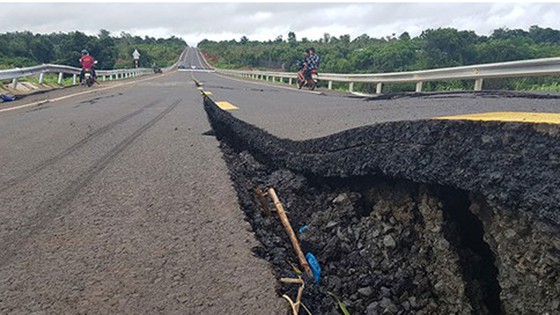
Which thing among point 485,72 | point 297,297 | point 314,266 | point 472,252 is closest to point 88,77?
point 485,72

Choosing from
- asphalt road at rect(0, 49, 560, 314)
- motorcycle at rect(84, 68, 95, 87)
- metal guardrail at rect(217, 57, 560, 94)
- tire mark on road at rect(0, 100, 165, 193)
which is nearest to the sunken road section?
asphalt road at rect(0, 49, 560, 314)

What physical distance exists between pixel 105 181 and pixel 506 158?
2.78 m

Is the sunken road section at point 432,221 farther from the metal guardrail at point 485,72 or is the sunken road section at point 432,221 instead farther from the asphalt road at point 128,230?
the metal guardrail at point 485,72

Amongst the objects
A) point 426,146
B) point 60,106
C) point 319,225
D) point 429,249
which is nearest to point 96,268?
point 319,225

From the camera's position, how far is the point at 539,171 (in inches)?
87.6

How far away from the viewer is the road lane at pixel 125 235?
1.86 m

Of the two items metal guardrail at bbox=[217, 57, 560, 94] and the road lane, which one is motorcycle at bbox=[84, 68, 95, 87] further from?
the road lane

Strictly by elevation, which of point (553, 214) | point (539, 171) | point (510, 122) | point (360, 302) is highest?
point (510, 122)

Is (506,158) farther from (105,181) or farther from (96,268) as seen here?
(105,181)

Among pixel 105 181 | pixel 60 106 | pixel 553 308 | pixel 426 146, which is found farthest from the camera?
pixel 60 106

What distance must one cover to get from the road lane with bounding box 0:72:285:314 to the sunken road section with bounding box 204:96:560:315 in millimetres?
240

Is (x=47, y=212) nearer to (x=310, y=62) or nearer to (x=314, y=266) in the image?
(x=314, y=266)

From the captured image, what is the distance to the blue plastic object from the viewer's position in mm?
2530

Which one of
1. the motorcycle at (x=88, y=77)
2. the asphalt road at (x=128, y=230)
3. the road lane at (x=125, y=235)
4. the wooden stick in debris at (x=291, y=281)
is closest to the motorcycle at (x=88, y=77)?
the motorcycle at (x=88, y=77)
